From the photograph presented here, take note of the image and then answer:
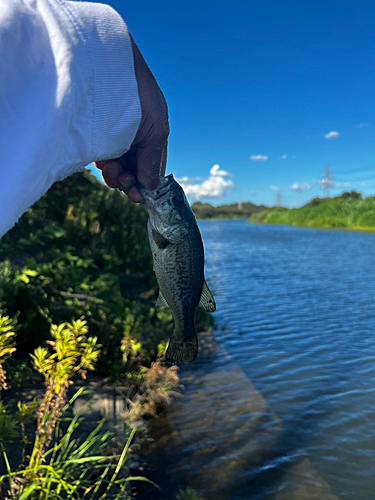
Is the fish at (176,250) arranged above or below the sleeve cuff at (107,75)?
below

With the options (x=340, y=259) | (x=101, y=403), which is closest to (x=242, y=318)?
(x=101, y=403)

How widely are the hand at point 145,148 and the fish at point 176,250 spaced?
0.26 feet

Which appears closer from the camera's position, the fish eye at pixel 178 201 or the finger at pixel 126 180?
the finger at pixel 126 180

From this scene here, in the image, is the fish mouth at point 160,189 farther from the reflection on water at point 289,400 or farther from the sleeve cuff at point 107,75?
the reflection on water at point 289,400

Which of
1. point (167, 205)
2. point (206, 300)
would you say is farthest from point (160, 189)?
point (206, 300)

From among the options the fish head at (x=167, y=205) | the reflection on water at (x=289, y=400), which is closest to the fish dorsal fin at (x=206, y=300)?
the fish head at (x=167, y=205)

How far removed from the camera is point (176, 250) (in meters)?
2.17

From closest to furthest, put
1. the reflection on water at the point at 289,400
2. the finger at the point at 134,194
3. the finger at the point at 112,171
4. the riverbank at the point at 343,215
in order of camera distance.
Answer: the finger at the point at 112,171, the finger at the point at 134,194, the reflection on water at the point at 289,400, the riverbank at the point at 343,215

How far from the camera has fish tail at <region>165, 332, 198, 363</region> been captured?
2209 millimetres

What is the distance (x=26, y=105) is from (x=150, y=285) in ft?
29.2

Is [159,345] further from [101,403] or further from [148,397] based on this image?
[101,403]

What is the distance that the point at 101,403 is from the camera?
17.3ft

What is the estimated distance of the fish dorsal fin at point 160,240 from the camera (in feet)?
7.06

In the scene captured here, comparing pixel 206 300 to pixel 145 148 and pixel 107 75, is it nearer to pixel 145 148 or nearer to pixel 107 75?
pixel 145 148
